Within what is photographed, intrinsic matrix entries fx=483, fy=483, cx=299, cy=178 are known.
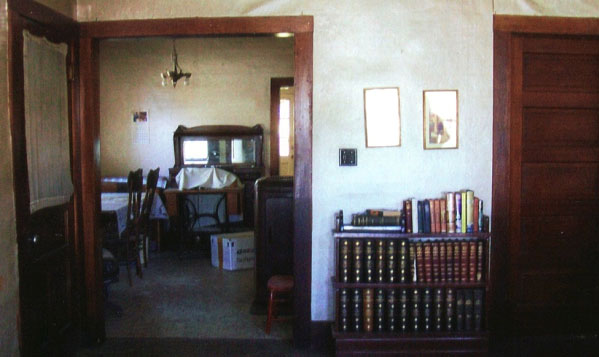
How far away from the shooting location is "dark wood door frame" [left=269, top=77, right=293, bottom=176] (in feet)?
23.9

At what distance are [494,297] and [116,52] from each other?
636 centimetres

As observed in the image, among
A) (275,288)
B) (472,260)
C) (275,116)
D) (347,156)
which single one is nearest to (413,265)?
(472,260)

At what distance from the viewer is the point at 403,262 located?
3076mm

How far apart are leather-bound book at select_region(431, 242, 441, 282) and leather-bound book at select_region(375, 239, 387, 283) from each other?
31 cm

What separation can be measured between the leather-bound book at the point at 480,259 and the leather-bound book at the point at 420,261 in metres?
0.35

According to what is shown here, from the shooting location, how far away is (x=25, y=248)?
2.64 meters

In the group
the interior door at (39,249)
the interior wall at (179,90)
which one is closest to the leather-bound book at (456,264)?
the interior door at (39,249)

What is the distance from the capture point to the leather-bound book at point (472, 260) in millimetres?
3090

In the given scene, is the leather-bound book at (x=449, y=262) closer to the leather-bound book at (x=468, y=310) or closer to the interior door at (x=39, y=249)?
the leather-bound book at (x=468, y=310)

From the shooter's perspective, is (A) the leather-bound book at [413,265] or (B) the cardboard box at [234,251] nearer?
(A) the leather-bound book at [413,265]

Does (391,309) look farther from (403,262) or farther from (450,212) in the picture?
(450,212)

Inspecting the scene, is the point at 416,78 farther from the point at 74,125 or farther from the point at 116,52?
the point at 116,52

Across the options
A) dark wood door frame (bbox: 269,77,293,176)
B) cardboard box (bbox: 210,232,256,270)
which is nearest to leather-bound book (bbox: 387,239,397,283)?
cardboard box (bbox: 210,232,256,270)

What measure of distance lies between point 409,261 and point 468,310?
503mm
